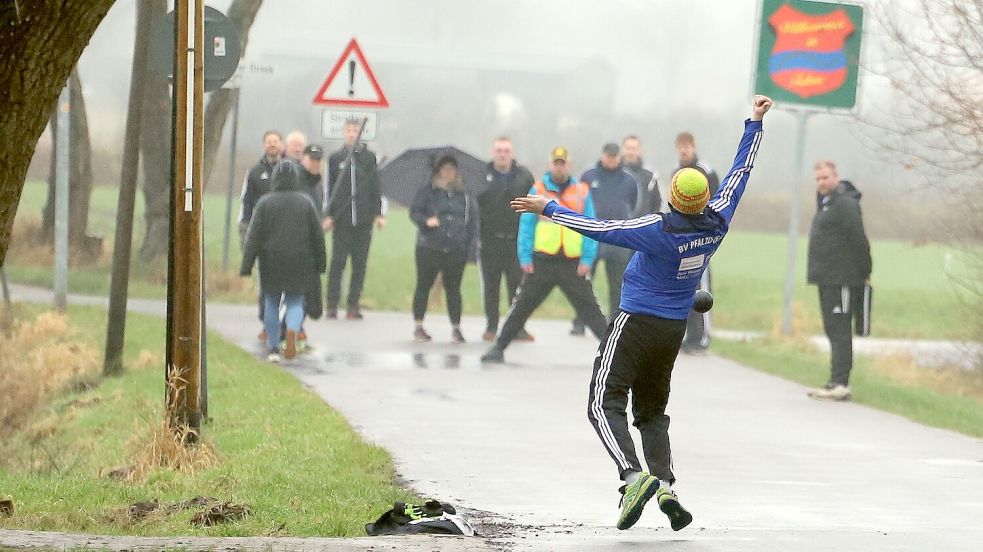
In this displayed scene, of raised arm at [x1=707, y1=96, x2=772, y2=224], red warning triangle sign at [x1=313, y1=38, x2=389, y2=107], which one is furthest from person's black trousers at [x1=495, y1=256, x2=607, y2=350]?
raised arm at [x1=707, y1=96, x2=772, y2=224]

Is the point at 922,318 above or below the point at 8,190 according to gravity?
below

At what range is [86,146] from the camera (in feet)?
93.9

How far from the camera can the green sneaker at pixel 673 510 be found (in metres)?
8.04

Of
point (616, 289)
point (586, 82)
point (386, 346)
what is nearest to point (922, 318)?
point (616, 289)

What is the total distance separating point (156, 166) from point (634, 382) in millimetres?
18340

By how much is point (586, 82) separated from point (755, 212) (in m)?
12.8

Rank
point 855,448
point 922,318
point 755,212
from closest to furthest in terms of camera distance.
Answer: point 855,448
point 922,318
point 755,212

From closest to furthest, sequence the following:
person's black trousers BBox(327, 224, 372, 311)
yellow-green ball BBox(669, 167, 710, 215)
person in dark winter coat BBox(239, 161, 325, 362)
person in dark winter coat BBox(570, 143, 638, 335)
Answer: yellow-green ball BBox(669, 167, 710, 215)
person in dark winter coat BBox(239, 161, 325, 362)
person in dark winter coat BBox(570, 143, 638, 335)
person's black trousers BBox(327, 224, 372, 311)

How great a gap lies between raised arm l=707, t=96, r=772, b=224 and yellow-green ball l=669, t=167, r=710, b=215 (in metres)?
0.16

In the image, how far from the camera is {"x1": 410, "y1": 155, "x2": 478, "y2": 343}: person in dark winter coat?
19.3 metres

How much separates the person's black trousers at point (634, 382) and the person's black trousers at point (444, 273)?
10.6 meters

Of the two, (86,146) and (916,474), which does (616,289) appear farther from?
(86,146)

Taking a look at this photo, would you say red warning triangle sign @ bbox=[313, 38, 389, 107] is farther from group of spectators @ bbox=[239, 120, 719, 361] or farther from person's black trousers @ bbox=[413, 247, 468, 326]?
person's black trousers @ bbox=[413, 247, 468, 326]

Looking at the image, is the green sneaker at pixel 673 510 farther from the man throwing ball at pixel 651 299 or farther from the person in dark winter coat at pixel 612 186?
the person in dark winter coat at pixel 612 186
